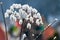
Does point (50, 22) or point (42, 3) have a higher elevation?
point (42, 3)

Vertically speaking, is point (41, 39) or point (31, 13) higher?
point (31, 13)

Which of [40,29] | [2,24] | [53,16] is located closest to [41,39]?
[40,29]

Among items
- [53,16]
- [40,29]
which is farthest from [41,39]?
[53,16]

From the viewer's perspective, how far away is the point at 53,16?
1509mm

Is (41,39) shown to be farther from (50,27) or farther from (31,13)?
(31,13)

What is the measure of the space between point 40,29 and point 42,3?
204 millimetres

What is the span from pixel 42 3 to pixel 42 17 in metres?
0.11

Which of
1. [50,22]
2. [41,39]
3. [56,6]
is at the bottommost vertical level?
[41,39]

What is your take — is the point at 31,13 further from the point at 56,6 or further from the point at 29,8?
the point at 56,6

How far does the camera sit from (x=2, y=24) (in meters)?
1.52

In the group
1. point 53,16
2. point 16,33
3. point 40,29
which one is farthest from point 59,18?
point 16,33

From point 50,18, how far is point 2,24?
0.38 m

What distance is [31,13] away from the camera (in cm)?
151

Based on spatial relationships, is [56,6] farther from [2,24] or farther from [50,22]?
[2,24]
